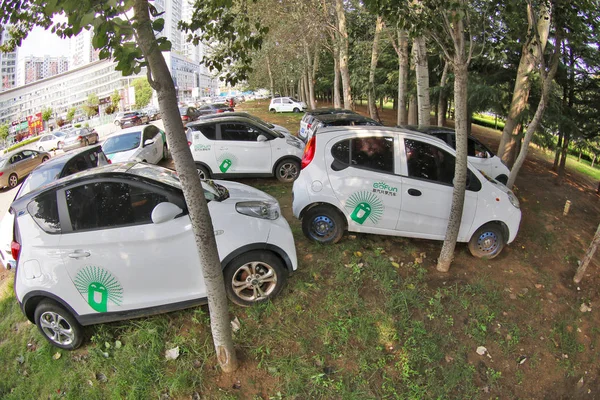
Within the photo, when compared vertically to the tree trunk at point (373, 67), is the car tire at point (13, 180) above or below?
below

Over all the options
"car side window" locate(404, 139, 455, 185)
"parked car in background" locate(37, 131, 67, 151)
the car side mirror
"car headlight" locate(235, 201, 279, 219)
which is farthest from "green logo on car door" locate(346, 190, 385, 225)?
"parked car in background" locate(37, 131, 67, 151)

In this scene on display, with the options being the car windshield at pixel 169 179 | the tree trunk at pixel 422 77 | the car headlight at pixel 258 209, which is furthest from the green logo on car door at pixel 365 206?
the tree trunk at pixel 422 77

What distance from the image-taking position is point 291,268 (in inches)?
163

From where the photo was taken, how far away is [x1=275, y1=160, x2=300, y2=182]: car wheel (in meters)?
8.59

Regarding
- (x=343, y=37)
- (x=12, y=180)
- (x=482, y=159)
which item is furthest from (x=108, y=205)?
(x=12, y=180)

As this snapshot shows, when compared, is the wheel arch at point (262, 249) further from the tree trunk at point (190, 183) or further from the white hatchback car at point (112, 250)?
the tree trunk at point (190, 183)

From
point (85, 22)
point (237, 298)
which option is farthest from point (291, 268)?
point (85, 22)

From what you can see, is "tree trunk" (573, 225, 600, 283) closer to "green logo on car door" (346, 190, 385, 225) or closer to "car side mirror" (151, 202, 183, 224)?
"green logo on car door" (346, 190, 385, 225)

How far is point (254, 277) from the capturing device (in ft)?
13.3

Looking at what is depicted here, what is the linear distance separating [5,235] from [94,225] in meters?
3.16

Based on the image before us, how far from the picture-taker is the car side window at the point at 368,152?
17.1ft

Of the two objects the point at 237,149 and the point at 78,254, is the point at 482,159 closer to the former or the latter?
the point at 237,149

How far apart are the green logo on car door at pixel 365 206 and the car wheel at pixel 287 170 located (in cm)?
357

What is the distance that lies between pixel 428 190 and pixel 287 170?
4.17 m
